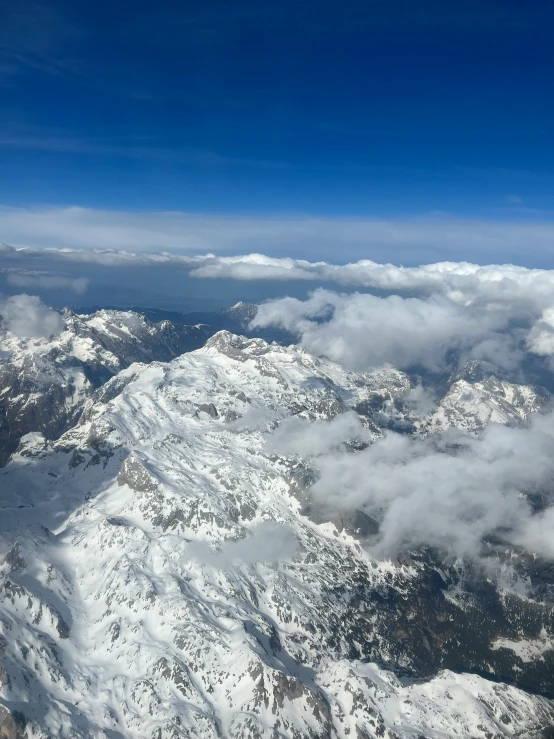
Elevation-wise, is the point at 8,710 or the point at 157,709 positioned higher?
the point at 8,710

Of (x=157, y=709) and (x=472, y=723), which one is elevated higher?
(x=157, y=709)

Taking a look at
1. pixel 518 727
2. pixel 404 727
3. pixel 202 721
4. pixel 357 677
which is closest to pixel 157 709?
pixel 202 721

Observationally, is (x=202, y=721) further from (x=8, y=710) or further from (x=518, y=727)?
(x=518, y=727)

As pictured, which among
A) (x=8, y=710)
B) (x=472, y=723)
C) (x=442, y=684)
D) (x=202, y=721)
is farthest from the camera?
(x=442, y=684)

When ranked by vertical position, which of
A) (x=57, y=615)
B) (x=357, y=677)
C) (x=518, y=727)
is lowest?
(x=518, y=727)

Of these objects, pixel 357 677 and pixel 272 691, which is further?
pixel 357 677

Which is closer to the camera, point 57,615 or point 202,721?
point 202,721

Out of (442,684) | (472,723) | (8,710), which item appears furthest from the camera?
(442,684)

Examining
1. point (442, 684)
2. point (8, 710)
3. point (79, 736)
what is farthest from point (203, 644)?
point (442, 684)

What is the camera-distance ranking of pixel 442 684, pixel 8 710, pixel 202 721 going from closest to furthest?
pixel 8 710
pixel 202 721
pixel 442 684

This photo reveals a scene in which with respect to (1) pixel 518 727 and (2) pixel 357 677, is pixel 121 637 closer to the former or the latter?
(2) pixel 357 677
